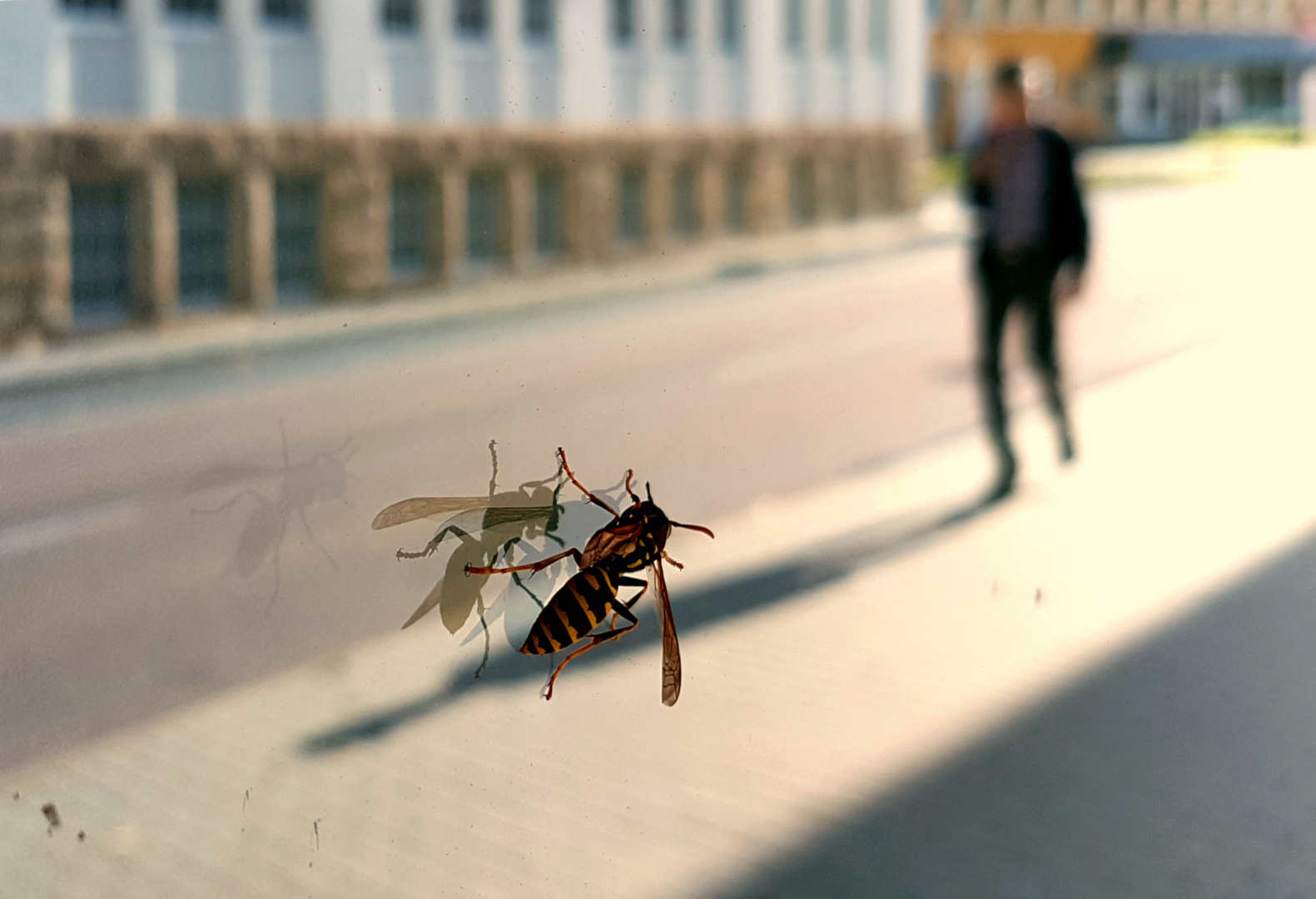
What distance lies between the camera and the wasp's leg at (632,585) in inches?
70.8

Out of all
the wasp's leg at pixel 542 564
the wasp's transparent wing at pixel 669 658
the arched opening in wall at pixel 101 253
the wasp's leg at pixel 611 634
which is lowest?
the wasp's transparent wing at pixel 669 658

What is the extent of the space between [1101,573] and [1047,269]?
6.89ft

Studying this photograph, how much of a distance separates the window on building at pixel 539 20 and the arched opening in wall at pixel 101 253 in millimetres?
804

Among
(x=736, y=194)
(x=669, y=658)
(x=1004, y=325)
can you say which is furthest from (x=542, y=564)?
(x=1004, y=325)

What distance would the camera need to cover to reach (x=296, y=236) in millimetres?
3172

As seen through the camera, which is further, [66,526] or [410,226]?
[410,226]

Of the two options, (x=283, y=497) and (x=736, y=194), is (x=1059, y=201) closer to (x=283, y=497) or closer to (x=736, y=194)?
(x=736, y=194)

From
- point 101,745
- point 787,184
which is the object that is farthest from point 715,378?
point 101,745

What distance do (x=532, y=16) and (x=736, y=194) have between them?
Answer: 128cm

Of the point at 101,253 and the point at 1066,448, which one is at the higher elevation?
the point at 101,253

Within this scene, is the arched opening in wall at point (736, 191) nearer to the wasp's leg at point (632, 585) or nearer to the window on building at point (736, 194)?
the window on building at point (736, 194)

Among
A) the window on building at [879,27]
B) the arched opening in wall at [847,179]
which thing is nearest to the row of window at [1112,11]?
the arched opening in wall at [847,179]

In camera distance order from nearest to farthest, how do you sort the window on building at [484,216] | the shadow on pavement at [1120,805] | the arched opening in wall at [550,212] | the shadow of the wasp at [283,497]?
the shadow of the wasp at [283,497], the window on building at [484,216], the arched opening in wall at [550,212], the shadow on pavement at [1120,805]

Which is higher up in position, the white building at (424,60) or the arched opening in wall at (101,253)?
the white building at (424,60)
